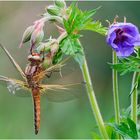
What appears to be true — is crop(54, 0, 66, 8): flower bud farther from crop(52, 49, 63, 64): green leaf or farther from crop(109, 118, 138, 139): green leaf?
crop(109, 118, 138, 139): green leaf

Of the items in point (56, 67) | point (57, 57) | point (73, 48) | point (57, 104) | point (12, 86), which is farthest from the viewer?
point (57, 104)

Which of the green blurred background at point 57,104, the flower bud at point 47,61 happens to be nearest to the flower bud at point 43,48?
the flower bud at point 47,61

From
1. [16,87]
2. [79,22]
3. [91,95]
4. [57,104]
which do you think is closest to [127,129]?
[91,95]

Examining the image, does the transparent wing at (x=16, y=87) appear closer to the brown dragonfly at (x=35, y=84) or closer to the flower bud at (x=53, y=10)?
the brown dragonfly at (x=35, y=84)

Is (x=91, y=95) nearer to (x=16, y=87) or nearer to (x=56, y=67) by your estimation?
(x=56, y=67)

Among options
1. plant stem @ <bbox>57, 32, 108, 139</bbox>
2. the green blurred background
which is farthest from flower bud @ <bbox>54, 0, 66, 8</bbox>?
the green blurred background

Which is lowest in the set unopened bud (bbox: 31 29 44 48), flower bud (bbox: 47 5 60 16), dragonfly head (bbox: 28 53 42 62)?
dragonfly head (bbox: 28 53 42 62)

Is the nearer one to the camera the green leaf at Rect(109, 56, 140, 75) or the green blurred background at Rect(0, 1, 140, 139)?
the green leaf at Rect(109, 56, 140, 75)
